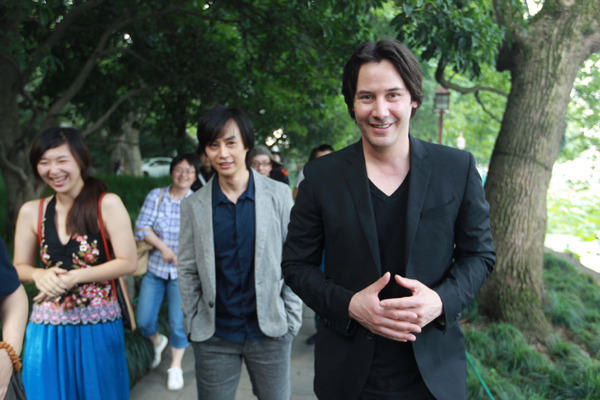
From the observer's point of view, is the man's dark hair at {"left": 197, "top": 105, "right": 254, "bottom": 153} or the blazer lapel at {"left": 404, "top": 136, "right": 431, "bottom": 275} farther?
the man's dark hair at {"left": 197, "top": 105, "right": 254, "bottom": 153}

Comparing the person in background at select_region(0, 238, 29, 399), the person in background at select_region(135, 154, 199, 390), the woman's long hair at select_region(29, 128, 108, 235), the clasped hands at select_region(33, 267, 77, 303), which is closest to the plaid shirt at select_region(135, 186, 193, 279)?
the person in background at select_region(135, 154, 199, 390)

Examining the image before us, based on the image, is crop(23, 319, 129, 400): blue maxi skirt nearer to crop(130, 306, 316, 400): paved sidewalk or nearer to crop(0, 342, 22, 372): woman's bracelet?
crop(0, 342, 22, 372): woman's bracelet

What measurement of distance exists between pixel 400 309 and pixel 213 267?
4.07ft

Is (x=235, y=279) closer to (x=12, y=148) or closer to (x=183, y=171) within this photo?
(x=183, y=171)

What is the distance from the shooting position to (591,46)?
5246mm

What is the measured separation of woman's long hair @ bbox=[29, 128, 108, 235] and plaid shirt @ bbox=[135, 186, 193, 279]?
1.56 metres

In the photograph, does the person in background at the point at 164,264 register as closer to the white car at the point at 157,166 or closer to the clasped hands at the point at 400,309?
the clasped hands at the point at 400,309

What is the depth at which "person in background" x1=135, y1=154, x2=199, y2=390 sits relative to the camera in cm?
407

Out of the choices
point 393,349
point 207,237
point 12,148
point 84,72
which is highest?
point 84,72

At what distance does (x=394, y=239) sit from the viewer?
1.66 meters

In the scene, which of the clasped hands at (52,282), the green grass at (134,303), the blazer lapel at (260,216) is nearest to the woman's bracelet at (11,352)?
the clasped hands at (52,282)

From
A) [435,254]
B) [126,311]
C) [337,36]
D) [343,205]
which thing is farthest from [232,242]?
[337,36]

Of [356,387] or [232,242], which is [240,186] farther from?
[356,387]

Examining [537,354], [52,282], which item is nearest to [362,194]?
[52,282]
